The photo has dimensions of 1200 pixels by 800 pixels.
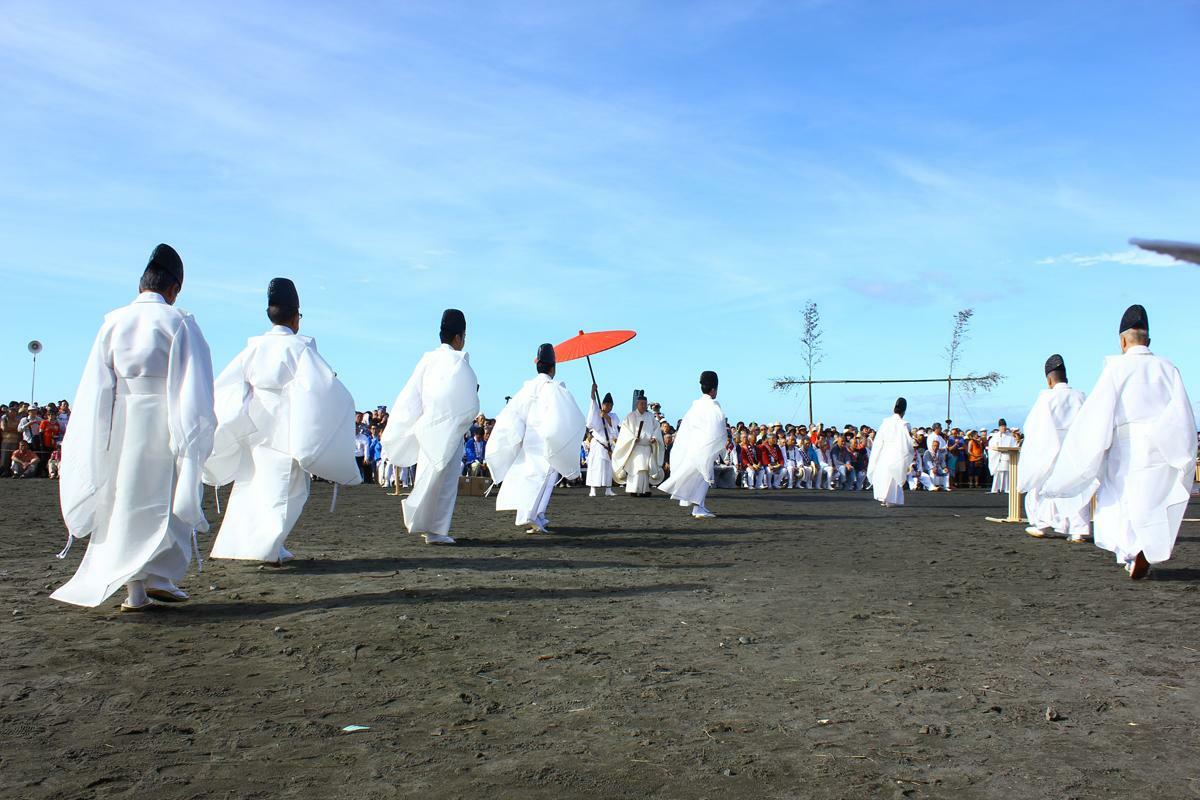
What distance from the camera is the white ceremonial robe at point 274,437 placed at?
26.8ft

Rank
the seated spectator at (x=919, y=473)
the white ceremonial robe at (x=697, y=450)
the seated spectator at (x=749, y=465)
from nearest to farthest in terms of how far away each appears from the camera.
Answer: the white ceremonial robe at (x=697, y=450), the seated spectator at (x=749, y=465), the seated spectator at (x=919, y=473)

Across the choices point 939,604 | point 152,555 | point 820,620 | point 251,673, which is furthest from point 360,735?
point 939,604

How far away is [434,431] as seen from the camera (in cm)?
1023

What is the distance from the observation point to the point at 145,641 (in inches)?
216

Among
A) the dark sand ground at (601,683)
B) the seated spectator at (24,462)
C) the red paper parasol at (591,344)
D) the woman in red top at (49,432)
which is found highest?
the red paper parasol at (591,344)

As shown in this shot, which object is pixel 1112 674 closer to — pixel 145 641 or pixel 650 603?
pixel 650 603

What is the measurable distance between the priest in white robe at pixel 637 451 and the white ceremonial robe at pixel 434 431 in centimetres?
1069

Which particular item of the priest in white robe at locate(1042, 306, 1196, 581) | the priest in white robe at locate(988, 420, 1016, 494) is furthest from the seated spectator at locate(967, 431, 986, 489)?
the priest in white robe at locate(1042, 306, 1196, 581)

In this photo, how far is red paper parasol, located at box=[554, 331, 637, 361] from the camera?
65.5ft

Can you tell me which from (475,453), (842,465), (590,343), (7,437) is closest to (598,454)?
(590,343)

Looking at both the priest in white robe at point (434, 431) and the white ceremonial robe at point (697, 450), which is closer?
the priest in white robe at point (434, 431)

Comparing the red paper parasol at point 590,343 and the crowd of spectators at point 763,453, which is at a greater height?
the red paper parasol at point 590,343

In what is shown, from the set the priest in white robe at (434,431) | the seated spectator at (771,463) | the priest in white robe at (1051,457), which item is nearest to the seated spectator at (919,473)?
the seated spectator at (771,463)

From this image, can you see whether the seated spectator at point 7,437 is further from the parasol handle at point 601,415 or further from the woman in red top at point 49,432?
the parasol handle at point 601,415
